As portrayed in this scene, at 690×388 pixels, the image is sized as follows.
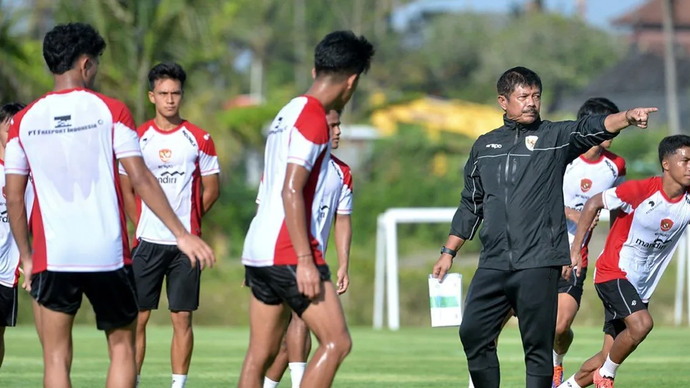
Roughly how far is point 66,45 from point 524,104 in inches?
117

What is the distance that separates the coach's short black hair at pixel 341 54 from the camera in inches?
251

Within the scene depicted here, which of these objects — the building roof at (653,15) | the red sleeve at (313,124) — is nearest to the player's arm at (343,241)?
the red sleeve at (313,124)

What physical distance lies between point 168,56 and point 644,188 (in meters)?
19.5

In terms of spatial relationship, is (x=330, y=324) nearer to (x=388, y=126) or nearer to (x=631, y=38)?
(x=388, y=126)

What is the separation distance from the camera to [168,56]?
2744 centimetres

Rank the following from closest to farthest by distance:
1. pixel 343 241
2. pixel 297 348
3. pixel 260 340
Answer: pixel 260 340 → pixel 297 348 → pixel 343 241

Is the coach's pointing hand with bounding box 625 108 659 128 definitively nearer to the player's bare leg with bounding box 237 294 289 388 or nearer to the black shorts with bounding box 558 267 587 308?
the player's bare leg with bounding box 237 294 289 388

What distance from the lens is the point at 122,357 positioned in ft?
21.4

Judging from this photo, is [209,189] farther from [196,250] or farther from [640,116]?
[640,116]

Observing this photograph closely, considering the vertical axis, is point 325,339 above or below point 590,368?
above

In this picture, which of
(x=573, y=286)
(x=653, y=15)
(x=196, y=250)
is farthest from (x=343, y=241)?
(x=653, y=15)

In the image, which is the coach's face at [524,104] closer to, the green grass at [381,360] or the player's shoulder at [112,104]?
the player's shoulder at [112,104]

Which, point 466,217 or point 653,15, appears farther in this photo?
point 653,15

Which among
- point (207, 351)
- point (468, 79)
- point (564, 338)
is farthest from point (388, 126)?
point (564, 338)
